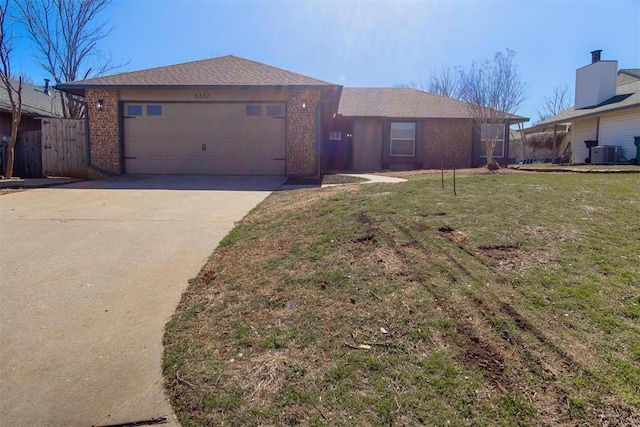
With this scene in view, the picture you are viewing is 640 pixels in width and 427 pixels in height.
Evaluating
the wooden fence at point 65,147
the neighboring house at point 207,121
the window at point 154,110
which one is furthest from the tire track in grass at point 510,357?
the wooden fence at point 65,147

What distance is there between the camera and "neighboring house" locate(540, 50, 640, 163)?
16.8 m

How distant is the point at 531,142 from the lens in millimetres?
30969

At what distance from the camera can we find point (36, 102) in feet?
71.0

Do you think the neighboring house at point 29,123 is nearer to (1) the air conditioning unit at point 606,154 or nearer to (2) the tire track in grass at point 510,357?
(2) the tire track in grass at point 510,357

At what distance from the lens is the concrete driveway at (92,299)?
2512 mm

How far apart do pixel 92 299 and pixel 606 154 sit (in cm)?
1982

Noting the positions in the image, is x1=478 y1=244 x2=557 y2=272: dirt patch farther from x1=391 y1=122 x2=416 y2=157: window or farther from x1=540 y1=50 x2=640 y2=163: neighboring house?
x1=540 y1=50 x2=640 y2=163: neighboring house

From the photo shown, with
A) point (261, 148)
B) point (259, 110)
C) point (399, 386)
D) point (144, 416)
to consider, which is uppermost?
point (259, 110)

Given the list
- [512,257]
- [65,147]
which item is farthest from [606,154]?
[65,147]

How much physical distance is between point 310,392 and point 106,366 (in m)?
1.51

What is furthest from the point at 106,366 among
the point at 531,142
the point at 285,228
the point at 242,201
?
the point at 531,142

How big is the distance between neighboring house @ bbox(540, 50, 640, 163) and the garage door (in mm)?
14477

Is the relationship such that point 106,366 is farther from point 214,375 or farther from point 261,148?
point 261,148

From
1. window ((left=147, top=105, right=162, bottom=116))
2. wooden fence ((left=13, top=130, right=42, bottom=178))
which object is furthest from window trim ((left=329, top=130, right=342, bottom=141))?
wooden fence ((left=13, top=130, right=42, bottom=178))
